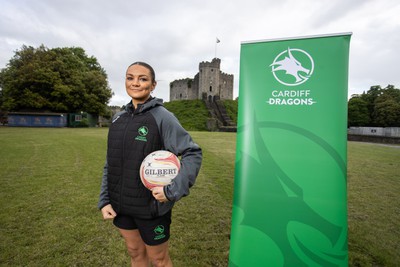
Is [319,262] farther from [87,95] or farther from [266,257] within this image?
[87,95]

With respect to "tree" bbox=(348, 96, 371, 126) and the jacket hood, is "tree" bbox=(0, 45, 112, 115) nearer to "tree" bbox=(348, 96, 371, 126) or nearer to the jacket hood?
the jacket hood

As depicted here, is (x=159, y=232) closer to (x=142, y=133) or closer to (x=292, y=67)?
(x=142, y=133)

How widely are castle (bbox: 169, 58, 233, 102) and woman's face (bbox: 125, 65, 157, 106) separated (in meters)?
50.2

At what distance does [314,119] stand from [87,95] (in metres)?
38.4

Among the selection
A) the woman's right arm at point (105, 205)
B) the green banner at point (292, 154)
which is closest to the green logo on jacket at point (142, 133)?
the woman's right arm at point (105, 205)

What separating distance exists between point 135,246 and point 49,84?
37.7 meters

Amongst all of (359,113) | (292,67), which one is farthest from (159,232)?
(359,113)

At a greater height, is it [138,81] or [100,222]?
[138,81]

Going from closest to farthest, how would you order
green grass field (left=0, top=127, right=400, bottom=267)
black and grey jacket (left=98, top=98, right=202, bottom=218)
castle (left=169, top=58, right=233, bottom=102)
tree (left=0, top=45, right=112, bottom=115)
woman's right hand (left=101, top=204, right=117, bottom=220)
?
black and grey jacket (left=98, top=98, right=202, bottom=218) → woman's right hand (left=101, top=204, right=117, bottom=220) → green grass field (left=0, top=127, right=400, bottom=267) → tree (left=0, top=45, right=112, bottom=115) → castle (left=169, top=58, right=233, bottom=102)

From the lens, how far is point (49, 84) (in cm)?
3216

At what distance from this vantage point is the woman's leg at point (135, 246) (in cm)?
231

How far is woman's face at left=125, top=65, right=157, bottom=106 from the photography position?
2139 millimetres

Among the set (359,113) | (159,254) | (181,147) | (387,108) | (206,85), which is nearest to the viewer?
(181,147)

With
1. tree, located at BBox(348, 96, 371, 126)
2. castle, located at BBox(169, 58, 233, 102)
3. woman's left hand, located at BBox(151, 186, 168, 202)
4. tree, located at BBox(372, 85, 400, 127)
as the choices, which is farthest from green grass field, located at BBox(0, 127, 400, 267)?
tree, located at BBox(348, 96, 371, 126)
